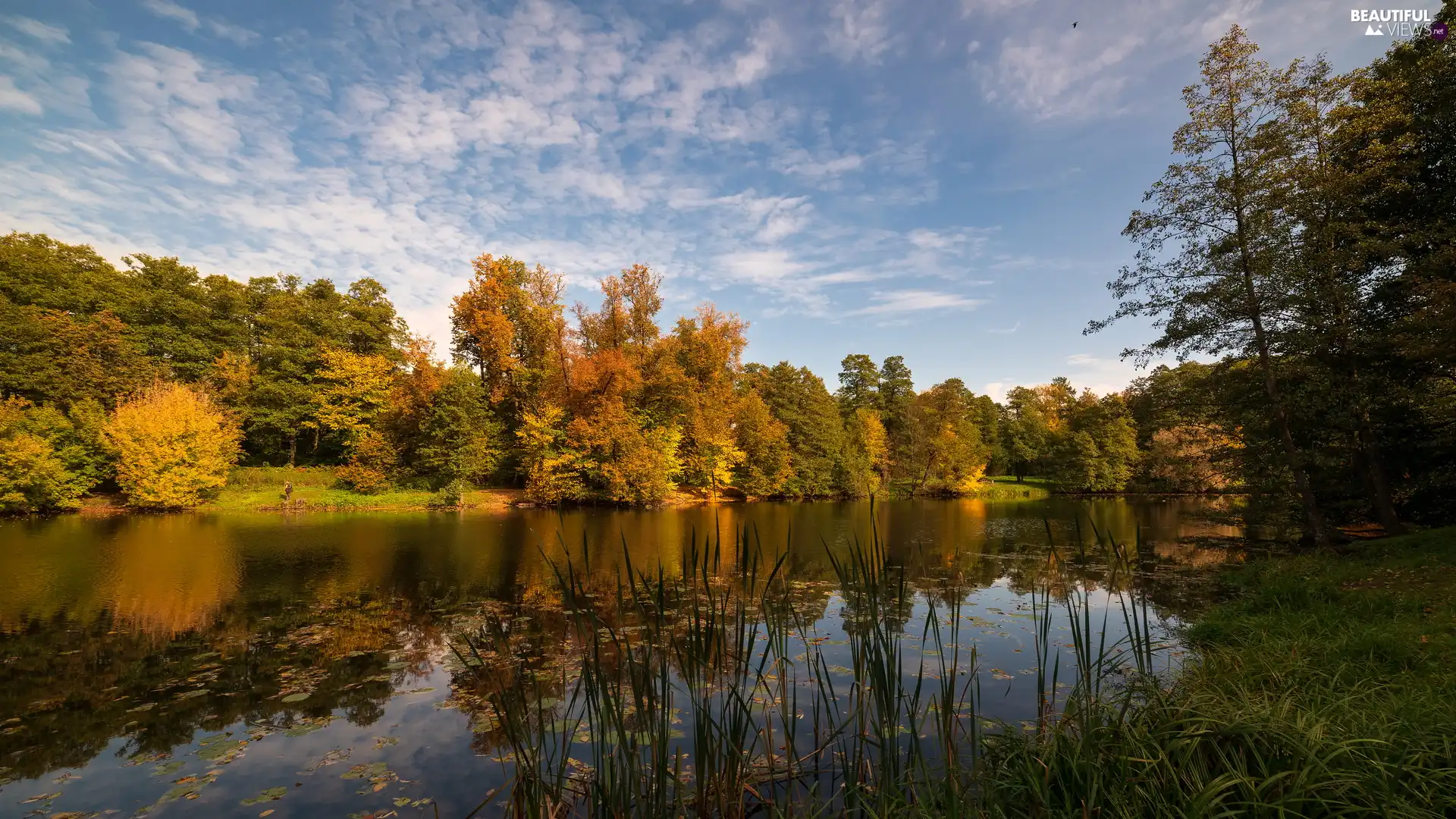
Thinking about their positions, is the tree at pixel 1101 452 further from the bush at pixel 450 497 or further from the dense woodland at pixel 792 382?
the bush at pixel 450 497

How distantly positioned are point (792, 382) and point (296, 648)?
144ft

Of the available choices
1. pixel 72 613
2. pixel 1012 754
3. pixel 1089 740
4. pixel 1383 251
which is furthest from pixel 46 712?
pixel 1383 251

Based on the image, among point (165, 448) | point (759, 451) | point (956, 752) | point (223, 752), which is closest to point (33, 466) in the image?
point (165, 448)

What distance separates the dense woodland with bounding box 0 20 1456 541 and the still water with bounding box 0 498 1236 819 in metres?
4.89

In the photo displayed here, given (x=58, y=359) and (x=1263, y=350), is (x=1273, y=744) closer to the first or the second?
(x=1263, y=350)

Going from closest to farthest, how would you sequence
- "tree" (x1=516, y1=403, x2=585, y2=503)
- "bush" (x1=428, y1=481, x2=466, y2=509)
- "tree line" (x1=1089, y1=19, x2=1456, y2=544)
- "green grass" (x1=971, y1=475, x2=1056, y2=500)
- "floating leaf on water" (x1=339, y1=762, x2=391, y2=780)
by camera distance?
"floating leaf on water" (x1=339, y1=762, x2=391, y2=780) → "tree line" (x1=1089, y1=19, x2=1456, y2=544) → "bush" (x1=428, y1=481, x2=466, y2=509) → "tree" (x1=516, y1=403, x2=585, y2=503) → "green grass" (x1=971, y1=475, x2=1056, y2=500)

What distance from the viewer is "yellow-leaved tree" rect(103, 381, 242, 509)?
2519cm

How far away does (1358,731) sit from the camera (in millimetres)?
3479

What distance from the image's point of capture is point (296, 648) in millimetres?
8156

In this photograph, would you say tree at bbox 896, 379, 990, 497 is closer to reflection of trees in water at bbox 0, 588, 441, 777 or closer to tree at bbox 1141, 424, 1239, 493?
tree at bbox 1141, 424, 1239, 493

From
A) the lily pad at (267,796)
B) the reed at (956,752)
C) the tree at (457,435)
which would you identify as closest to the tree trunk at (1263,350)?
the reed at (956,752)

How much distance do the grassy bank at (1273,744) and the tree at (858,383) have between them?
173ft

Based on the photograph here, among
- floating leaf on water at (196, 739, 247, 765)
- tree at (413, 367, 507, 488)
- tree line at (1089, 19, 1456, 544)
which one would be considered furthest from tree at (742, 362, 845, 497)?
floating leaf on water at (196, 739, 247, 765)

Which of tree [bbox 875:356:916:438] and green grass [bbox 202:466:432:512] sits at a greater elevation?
tree [bbox 875:356:916:438]
